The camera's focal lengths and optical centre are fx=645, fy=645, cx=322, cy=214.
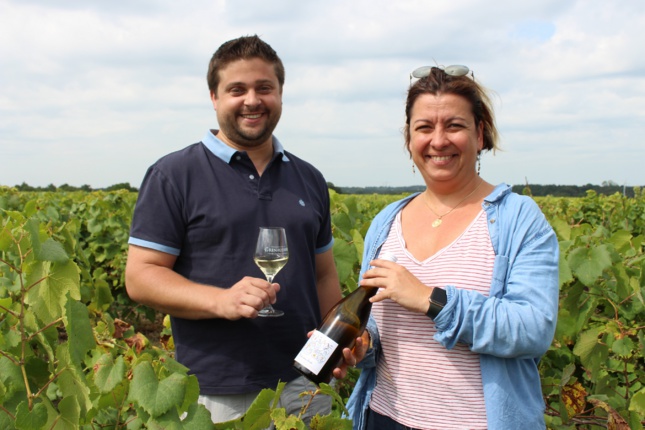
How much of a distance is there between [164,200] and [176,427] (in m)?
1.28

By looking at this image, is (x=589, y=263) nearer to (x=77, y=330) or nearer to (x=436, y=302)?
(x=436, y=302)

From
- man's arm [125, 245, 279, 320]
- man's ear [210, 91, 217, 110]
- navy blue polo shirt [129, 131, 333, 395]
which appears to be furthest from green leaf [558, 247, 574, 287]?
man's ear [210, 91, 217, 110]

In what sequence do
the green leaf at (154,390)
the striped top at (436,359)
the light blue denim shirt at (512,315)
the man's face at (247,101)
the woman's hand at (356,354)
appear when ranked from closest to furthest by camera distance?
the green leaf at (154,390) < the light blue denim shirt at (512,315) < the striped top at (436,359) < the woman's hand at (356,354) < the man's face at (247,101)

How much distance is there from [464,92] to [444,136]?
164 millimetres

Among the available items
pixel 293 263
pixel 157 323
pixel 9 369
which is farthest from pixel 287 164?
pixel 157 323

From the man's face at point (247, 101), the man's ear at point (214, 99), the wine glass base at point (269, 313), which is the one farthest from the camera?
the man's ear at point (214, 99)

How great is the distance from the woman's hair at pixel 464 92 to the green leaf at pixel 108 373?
1287mm

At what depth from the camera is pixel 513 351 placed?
5.98ft

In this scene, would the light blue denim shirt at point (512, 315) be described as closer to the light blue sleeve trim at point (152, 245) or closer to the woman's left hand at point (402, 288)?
the woman's left hand at point (402, 288)

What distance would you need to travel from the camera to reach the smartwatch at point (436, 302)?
182cm

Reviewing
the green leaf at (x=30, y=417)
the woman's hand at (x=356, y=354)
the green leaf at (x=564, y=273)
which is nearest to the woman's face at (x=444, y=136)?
the woman's hand at (x=356, y=354)

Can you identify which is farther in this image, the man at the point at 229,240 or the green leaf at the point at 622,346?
the green leaf at the point at 622,346

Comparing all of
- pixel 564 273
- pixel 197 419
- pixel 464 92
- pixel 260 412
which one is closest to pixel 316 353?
pixel 260 412

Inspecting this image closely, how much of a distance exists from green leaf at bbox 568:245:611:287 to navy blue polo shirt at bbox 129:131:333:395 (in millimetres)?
1254
